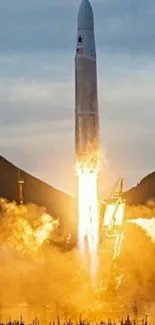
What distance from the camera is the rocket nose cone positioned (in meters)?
70.8

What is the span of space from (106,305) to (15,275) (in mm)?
7273

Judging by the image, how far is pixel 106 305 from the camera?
72.3 m

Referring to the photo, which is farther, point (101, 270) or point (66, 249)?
point (66, 249)

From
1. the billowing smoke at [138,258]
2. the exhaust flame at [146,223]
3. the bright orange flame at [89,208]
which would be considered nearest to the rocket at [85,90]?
the bright orange flame at [89,208]

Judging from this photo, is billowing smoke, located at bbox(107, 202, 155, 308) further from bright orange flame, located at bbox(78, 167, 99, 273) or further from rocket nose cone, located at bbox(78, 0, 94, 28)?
rocket nose cone, located at bbox(78, 0, 94, 28)

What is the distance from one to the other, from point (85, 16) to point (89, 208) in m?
11.3

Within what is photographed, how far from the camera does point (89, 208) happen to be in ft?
238

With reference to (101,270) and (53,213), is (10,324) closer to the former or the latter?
(101,270)

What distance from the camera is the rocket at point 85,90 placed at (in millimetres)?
70750

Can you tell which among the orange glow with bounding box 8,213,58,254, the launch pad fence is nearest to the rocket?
the launch pad fence

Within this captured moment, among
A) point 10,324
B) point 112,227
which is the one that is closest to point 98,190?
point 112,227

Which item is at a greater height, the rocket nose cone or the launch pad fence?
the rocket nose cone

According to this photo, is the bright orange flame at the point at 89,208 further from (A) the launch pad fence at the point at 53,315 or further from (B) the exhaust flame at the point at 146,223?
(B) the exhaust flame at the point at 146,223

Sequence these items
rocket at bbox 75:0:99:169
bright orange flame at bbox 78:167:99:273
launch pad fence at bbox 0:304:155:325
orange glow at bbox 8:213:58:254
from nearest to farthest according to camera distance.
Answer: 1. launch pad fence at bbox 0:304:155:325
2. rocket at bbox 75:0:99:169
3. bright orange flame at bbox 78:167:99:273
4. orange glow at bbox 8:213:58:254
